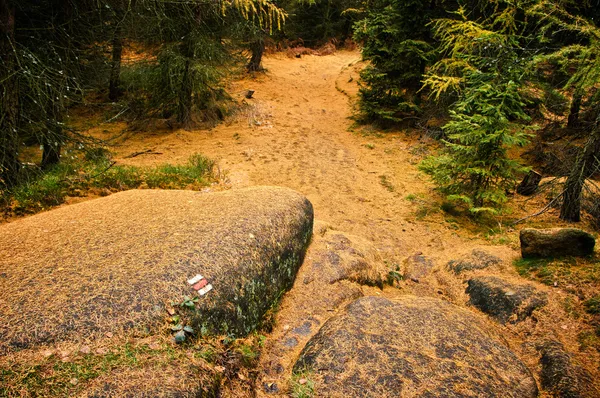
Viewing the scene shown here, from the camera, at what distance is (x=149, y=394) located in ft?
6.79

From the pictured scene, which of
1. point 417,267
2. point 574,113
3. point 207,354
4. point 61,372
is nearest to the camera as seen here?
point 61,372

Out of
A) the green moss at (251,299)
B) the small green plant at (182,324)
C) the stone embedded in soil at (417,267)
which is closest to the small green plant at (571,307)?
the stone embedded in soil at (417,267)

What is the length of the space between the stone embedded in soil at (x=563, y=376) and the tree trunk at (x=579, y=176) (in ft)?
13.2

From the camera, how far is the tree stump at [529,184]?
25.5 ft

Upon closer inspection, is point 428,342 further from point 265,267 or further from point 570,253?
point 570,253

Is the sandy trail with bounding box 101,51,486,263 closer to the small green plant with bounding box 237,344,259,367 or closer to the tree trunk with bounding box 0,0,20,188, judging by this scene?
the tree trunk with bounding box 0,0,20,188

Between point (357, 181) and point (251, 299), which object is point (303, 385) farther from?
point (357, 181)

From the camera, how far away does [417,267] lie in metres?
5.45

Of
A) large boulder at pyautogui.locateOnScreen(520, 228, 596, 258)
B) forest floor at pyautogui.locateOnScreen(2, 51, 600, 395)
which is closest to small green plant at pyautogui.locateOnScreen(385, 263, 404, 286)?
forest floor at pyautogui.locateOnScreen(2, 51, 600, 395)

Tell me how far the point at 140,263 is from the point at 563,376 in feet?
13.5

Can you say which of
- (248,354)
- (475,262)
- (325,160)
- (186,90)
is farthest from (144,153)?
(475,262)

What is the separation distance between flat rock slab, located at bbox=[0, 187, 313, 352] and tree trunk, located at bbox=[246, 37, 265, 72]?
15023 millimetres

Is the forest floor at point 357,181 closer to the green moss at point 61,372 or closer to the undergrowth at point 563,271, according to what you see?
the undergrowth at point 563,271

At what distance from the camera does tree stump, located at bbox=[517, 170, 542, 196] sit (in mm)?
7781
